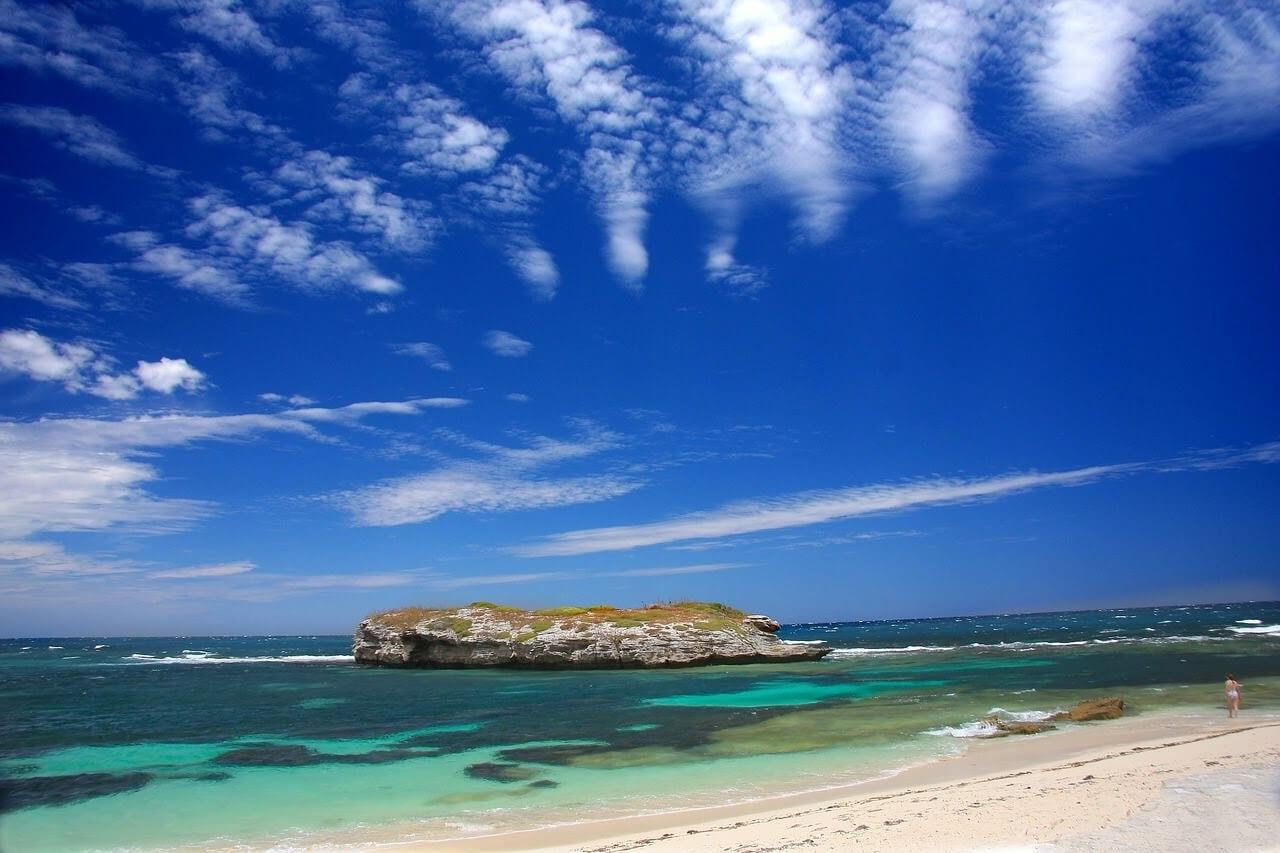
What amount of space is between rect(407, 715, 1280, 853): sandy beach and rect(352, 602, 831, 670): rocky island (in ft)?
129

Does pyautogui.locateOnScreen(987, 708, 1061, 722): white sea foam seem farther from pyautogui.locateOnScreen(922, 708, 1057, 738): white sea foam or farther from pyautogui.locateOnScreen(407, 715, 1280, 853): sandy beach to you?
pyautogui.locateOnScreen(407, 715, 1280, 853): sandy beach

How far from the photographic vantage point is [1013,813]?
11383mm

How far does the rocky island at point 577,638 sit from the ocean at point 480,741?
299 inches

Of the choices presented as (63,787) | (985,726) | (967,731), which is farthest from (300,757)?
(985,726)

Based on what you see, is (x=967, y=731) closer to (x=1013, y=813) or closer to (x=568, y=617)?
(x=1013, y=813)

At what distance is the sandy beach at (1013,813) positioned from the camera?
10031 millimetres

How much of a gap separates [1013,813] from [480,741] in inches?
647

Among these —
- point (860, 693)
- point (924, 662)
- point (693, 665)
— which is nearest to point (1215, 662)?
point (924, 662)

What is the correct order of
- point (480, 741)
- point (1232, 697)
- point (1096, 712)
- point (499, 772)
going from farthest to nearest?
1. point (480, 741)
2. point (1096, 712)
3. point (1232, 697)
4. point (499, 772)

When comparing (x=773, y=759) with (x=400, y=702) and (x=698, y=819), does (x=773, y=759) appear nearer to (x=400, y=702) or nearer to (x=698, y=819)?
(x=698, y=819)

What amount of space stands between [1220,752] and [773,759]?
9601 millimetres

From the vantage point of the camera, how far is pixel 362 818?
13.9 meters

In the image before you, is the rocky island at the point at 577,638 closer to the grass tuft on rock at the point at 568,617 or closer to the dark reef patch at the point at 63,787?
the grass tuft on rock at the point at 568,617

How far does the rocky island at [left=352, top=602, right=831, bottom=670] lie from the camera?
5450 cm
